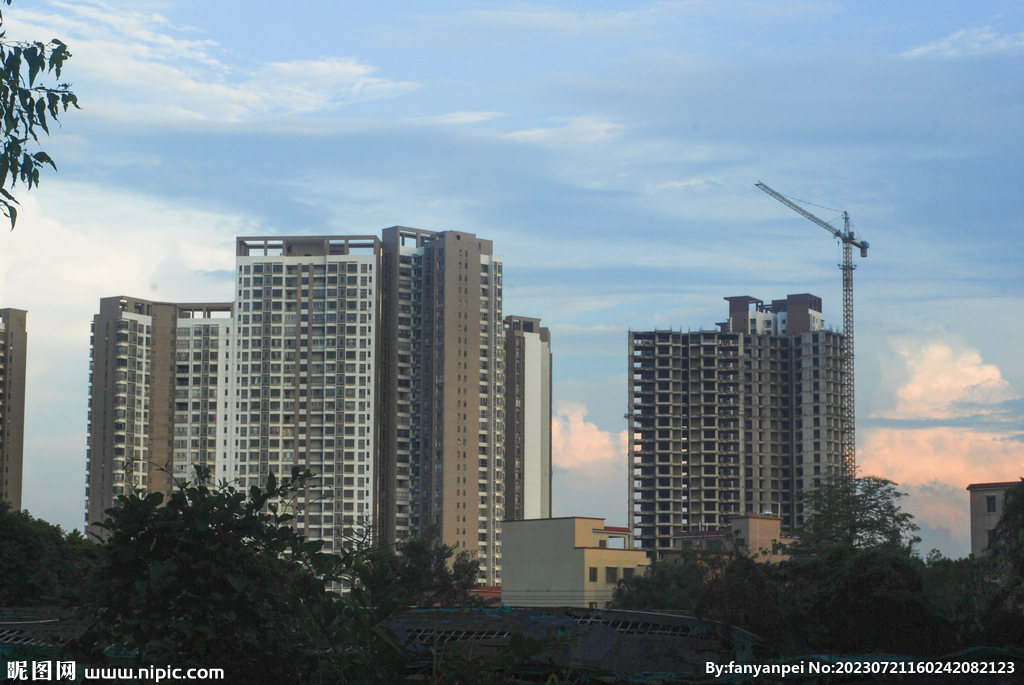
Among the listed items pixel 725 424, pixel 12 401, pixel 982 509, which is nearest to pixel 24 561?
pixel 982 509

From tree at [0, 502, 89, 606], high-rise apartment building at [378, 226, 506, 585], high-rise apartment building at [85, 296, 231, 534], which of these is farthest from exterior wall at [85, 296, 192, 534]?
tree at [0, 502, 89, 606]

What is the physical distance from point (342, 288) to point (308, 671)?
296ft

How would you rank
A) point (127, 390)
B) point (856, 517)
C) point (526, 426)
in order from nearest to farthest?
1. point (856, 517)
2. point (127, 390)
3. point (526, 426)

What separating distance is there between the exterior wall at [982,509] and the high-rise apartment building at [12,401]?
89318 millimetres

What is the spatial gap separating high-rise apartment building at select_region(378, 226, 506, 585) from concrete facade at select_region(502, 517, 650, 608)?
3012cm

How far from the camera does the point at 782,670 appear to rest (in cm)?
695

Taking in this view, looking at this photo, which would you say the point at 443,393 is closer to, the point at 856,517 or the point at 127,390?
the point at 127,390

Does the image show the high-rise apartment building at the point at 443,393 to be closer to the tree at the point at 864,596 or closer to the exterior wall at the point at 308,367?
the exterior wall at the point at 308,367

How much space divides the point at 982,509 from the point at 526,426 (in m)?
57.2

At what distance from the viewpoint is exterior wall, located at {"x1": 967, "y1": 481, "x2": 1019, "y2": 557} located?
5294 centimetres

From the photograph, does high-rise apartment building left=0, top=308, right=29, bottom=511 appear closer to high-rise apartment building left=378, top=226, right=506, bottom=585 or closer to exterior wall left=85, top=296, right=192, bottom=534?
exterior wall left=85, top=296, right=192, bottom=534

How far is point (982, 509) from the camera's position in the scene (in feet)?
177

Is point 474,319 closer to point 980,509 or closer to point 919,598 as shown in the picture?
point 980,509

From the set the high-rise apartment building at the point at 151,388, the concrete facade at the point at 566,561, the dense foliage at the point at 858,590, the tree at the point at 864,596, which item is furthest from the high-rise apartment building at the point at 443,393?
the tree at the point at 864,596
